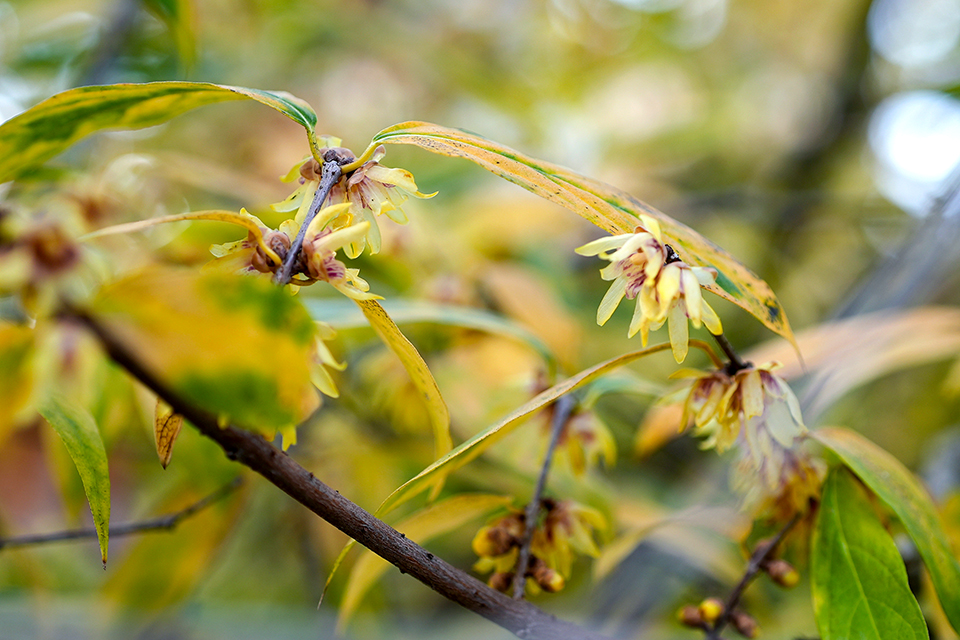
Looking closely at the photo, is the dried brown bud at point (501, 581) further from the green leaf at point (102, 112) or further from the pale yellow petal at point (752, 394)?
the green leaf at point (102, 112)

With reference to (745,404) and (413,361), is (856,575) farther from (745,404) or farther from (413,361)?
(413,361)

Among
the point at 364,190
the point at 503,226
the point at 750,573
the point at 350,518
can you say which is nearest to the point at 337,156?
the point at 364,190

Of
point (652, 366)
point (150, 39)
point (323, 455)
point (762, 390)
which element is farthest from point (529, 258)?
point (150, 39)

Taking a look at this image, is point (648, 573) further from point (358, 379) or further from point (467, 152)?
point (467, 152)

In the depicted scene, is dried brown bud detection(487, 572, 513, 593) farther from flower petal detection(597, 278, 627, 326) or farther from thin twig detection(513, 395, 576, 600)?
flower petal detection(597, 278, 627, 326)

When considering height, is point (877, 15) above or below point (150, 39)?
above

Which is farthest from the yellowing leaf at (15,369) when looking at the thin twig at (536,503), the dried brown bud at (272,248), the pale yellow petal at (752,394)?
the pale yellow petal at (752,394)
